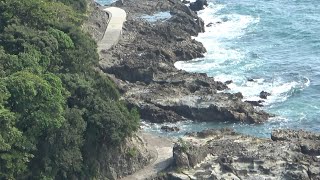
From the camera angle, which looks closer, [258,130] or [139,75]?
[258,130]

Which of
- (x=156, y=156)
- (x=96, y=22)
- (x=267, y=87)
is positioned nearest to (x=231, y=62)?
(x=267, y=87)

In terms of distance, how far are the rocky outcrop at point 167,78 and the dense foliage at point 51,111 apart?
11924 mm

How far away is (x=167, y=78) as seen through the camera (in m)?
81.7

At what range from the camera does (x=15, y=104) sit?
53.4m

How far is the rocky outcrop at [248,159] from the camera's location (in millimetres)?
57219

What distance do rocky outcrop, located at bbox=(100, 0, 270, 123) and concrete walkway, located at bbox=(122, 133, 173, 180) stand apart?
8160 millimetres

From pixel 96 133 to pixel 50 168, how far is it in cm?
538

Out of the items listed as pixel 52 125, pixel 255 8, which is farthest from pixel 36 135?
pixel 255 8

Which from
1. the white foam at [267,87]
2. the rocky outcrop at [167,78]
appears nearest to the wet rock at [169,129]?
the rocky outcrop at [167,78]

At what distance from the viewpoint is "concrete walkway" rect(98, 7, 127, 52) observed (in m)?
91.5

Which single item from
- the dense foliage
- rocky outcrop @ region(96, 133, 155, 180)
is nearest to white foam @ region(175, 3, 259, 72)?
the dense foliage

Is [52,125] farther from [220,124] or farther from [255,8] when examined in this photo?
[255,8]

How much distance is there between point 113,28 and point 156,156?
40.4 metres

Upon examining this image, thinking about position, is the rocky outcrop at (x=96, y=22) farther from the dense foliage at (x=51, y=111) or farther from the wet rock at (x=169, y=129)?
the dense foliage at (x=51, y=111)
